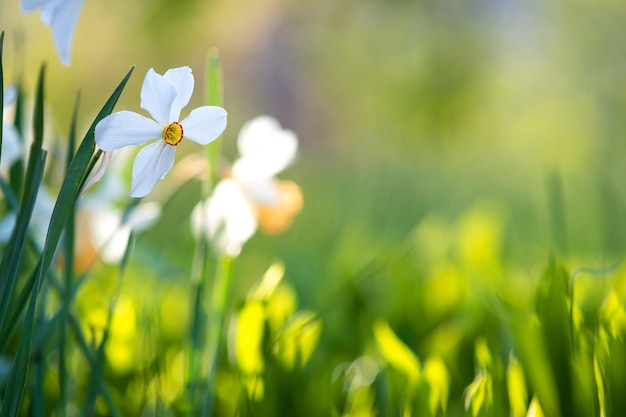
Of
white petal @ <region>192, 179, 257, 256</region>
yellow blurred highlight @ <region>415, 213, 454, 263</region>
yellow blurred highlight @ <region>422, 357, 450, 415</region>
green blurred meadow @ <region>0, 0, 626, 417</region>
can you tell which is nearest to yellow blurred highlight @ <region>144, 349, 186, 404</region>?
green blurred meadow @ <region>0, 0, 626, 417</region>

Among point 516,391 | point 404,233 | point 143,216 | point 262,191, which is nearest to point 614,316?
point 516,391

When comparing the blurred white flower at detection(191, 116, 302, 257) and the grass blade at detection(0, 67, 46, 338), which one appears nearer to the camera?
the grass blade at detection(0, 67, 46, 338)

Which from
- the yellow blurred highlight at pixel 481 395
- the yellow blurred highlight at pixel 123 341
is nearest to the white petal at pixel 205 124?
the yellow blurred highlight at pixel 481 395

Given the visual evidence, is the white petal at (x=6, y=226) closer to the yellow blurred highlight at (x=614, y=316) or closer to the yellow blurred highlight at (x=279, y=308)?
the yellow blurred highlight at (x=279, y=308)

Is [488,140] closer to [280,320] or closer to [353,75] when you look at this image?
[353,75]

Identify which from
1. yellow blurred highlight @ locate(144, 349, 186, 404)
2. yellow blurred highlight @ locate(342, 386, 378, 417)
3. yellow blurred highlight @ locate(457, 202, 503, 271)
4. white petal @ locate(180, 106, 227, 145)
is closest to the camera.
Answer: white petal @ locate(180, 106, 227, 145)

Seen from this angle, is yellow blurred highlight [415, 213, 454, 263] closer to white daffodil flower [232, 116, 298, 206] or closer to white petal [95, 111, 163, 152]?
white daffodil flower [232, 116, 298, 206]

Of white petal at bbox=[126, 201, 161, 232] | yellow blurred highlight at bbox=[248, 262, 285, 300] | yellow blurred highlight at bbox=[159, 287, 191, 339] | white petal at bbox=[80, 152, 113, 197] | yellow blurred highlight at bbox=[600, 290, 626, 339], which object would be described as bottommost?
yellow blurred highlight at bbox=[159, 287, 191, 339]

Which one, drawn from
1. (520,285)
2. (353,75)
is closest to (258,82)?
(353,75)
